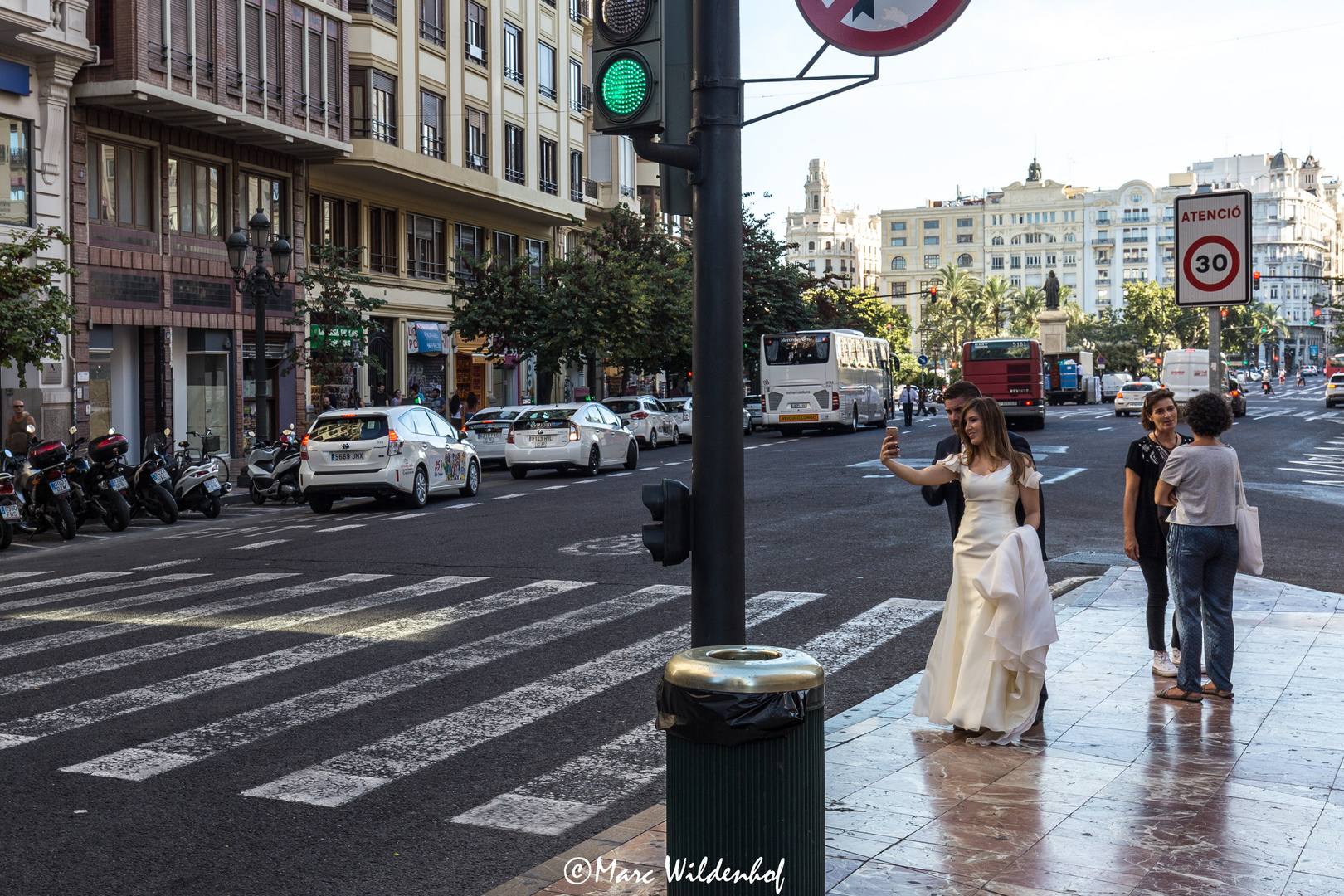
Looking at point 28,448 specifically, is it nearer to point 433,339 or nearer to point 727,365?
point 727,365

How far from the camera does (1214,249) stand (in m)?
8.27

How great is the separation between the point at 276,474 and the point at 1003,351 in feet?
103

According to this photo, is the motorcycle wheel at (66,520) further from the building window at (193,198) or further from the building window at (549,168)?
the building window at (549,168)

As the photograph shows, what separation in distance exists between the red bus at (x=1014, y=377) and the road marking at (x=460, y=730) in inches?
1518

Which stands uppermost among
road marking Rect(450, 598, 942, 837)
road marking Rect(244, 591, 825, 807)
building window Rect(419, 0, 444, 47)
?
building window Rect(419, 0, 444, 47)

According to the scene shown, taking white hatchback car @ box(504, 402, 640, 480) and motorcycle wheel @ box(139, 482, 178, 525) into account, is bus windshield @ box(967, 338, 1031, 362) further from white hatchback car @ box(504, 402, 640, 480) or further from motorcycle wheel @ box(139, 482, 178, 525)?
motorcycle wheel @ box(139, 482, 178, 525)

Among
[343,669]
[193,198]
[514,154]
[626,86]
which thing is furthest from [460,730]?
[514,154]

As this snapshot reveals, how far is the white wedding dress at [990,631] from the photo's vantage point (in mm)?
6227

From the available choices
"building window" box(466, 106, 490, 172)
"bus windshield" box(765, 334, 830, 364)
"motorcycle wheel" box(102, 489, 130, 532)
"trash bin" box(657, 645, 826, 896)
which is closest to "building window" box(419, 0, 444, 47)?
"building window" box(466, 106, 490, 172)

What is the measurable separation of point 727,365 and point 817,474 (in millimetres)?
19992

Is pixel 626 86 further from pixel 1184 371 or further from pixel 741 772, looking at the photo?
pixel 1184 371

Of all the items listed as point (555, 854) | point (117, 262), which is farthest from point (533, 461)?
point (555, 854)

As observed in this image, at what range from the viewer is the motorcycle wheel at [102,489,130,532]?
1805 cm

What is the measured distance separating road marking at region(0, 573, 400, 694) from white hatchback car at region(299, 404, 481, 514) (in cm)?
756
